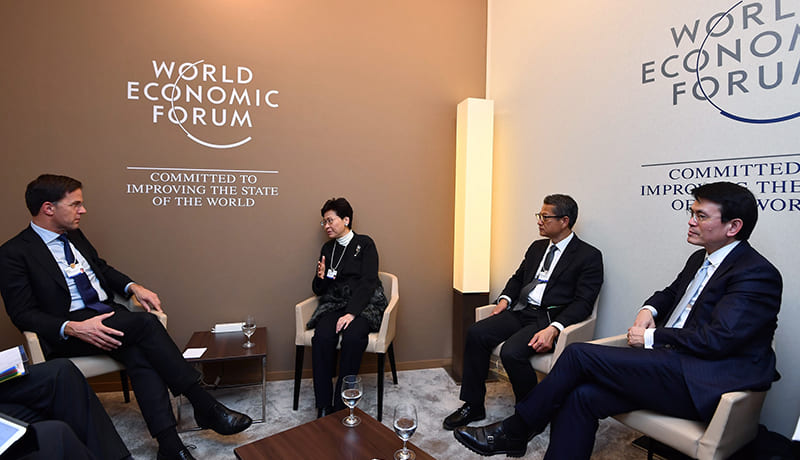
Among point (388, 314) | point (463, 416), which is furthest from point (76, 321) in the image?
point (463, 416)

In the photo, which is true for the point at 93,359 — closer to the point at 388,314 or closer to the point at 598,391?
the point at 388,314

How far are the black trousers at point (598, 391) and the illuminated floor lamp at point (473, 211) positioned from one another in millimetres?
1572

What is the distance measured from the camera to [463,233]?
375 centimetres

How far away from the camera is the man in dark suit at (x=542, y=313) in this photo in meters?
2.71

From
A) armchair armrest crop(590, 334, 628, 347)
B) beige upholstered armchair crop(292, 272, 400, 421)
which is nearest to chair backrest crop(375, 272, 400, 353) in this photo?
beige upholstered armchair crop(292, 272, 400, 421)

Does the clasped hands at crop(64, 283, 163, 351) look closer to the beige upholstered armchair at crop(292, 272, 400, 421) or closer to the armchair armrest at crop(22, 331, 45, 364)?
the armchair armrest at crop(22, 331, 45, 364)

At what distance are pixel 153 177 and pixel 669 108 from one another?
3593mm

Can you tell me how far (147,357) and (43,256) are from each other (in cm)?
86

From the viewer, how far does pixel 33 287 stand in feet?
8.30

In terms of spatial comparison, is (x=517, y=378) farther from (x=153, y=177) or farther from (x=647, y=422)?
(x=153, y=177)

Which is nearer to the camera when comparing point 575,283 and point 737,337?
point 737,337

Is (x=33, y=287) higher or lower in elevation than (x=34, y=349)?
higher

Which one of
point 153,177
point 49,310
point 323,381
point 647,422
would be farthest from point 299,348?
point 647,422

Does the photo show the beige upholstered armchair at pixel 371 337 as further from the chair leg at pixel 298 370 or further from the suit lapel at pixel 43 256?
the suit lapel at pixel 43 256
